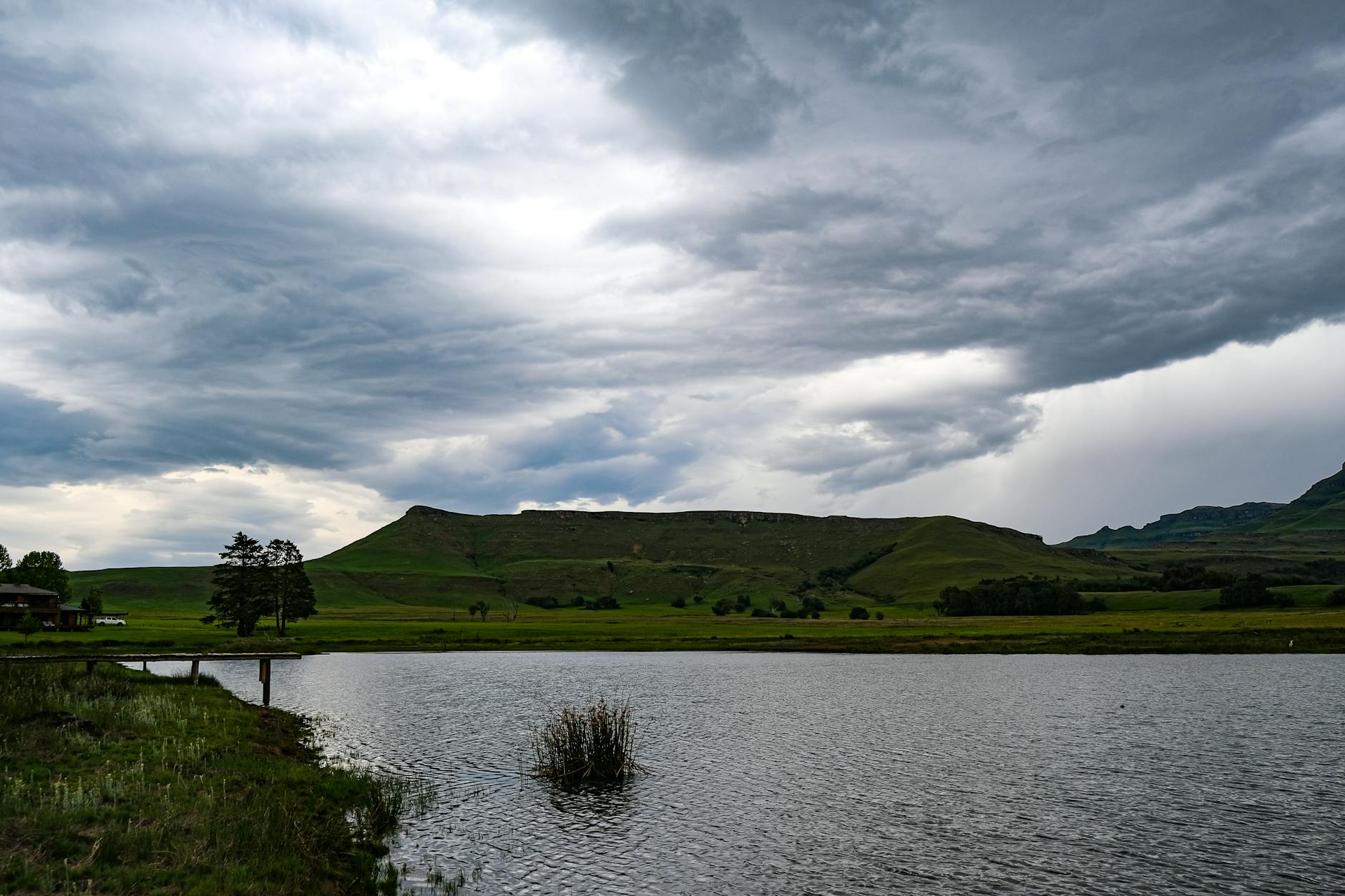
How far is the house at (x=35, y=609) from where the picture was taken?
125 metres

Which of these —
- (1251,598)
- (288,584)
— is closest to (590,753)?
(288,584)

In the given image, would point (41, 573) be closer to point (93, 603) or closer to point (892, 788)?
point (93, 603)

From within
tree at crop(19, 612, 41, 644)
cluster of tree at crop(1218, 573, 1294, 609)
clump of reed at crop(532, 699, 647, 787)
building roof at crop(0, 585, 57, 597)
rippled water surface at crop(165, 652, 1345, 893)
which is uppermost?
building roof at crop(0, 585, 57, 597)

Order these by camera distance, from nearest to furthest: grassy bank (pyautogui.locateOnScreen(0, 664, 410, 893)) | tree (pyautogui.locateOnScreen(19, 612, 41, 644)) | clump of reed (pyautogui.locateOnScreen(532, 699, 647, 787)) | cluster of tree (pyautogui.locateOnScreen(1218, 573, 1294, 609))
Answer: grassy bank (pyautogui.locateOnScreen(0, 664, 410, 893)) < clump of reed (pyautogui.locateOnScreen(532, 699, 647, 787)) < tree (pyautogui.locateOnScreen(19, 612, 41, 644)) < cluster of tree (pyautogui.locateOnScreen(1218, 573, 1294, 609))

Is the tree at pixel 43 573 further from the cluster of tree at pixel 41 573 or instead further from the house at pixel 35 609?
the house at pixel 35 609

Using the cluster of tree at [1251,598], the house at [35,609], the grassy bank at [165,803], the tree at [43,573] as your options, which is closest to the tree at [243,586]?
the house at [35,609]

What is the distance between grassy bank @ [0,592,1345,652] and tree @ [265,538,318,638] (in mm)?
3574

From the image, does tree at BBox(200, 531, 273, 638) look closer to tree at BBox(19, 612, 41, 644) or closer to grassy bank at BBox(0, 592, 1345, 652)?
grassy bank at BBox(0, 592, 1345, 652)

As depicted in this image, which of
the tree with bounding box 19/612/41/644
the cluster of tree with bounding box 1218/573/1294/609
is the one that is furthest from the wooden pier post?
the cluster of tree with bounding box 1218/573/1294/609

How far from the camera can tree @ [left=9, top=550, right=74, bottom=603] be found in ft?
546

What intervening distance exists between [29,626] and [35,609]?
1340 inches

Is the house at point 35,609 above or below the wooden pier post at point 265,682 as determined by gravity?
above

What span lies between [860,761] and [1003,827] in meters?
12.1

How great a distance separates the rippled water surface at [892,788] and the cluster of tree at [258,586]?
69758 mm
